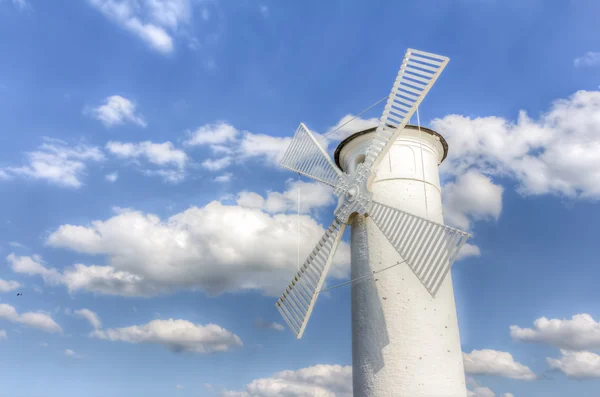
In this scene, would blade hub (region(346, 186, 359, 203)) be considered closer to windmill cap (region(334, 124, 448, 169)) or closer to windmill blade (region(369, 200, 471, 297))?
windmill blade (region(369, 200, 471, 297))

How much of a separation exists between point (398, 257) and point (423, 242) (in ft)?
2.49

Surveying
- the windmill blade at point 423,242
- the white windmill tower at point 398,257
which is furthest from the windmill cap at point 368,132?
the windmill blade at point 423,242

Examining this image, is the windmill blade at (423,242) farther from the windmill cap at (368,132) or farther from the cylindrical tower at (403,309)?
the windmill cap at (368,132)

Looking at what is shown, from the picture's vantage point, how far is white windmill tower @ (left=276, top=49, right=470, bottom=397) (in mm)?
6613

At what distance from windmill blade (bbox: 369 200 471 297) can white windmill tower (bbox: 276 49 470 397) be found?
0.05 feet

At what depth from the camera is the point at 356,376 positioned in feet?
23.6

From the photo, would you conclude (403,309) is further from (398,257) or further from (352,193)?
(352,193)

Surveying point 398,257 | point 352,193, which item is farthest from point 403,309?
point 352,193

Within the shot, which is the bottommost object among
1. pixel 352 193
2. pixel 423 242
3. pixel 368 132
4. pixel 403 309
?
pixel 403 309

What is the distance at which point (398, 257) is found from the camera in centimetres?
730

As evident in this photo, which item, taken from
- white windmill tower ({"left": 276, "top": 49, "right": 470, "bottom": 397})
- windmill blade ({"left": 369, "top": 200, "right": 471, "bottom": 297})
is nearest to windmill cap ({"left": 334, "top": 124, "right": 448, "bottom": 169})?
white windmill tower ({"left": 276, "top": 49, "right": 470, "bottom": 397})

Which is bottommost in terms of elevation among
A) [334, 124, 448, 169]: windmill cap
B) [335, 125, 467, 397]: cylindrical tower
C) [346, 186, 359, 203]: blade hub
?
[335, 125, 467, 397]: cylindrical tower

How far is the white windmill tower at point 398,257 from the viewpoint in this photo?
6613 mm

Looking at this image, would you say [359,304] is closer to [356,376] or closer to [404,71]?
[356,376]
